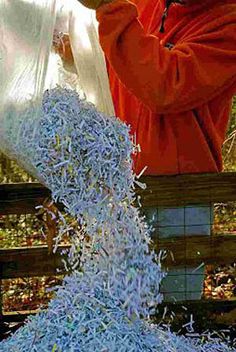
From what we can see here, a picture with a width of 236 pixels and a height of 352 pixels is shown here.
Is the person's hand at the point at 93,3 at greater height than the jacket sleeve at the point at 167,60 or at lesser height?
greater

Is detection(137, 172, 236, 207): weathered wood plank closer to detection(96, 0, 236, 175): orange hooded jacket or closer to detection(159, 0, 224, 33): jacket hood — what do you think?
detection(96, 0, 236, 175): orange hooded jacket

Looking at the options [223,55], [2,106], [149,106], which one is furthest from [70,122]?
[223,55]

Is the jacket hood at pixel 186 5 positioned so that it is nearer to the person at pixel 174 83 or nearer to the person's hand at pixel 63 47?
the person at pixel 174 83

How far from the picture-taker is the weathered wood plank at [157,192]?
1990 mm

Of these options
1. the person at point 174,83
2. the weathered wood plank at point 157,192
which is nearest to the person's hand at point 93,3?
the person at point 174,83

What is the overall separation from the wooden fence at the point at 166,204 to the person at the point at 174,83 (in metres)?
0.03

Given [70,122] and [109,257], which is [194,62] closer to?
[70,122]

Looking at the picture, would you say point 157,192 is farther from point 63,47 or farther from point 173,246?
point 63,47

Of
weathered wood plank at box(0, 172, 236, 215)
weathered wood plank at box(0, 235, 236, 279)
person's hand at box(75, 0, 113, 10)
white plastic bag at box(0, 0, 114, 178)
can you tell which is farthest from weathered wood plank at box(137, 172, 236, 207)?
person's hand at box(75, 0, 113, 10)

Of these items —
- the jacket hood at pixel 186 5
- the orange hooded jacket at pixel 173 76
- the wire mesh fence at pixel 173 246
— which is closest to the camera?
the orange hooded jacket at pixel 173 76

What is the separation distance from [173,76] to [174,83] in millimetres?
16

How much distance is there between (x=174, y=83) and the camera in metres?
1.86

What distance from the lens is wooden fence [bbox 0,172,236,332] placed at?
1993 millimetres

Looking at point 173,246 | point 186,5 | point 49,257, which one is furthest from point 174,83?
point 49,257
